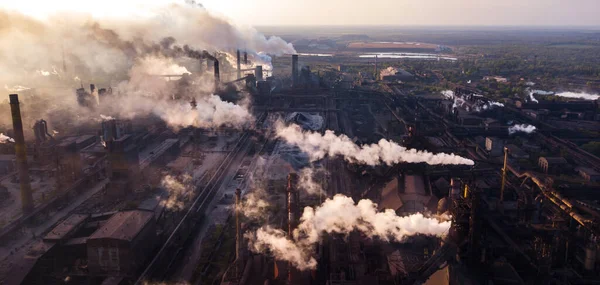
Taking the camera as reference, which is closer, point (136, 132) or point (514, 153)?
point (514, 153)

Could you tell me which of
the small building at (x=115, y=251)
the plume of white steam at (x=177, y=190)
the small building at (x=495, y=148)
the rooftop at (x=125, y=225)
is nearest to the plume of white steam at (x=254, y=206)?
the plume of white steam at (x=177, y=190)

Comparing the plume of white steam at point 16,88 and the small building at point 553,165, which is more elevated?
the plume of white steam at point 16,88

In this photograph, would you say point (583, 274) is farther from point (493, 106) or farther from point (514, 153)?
point (493, 106)

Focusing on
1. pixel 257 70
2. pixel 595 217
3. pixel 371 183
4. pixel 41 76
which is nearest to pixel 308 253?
pixel 371 183

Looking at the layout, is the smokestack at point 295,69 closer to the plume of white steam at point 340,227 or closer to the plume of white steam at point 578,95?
the plume of white steam at point 578,95

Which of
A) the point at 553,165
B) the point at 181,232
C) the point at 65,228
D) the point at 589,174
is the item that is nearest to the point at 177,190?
the point at 181,232

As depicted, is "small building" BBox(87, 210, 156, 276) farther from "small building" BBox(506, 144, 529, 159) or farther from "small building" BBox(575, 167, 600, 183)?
"small building" BBox(506, 144, 529, 159)

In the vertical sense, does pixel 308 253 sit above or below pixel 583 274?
above

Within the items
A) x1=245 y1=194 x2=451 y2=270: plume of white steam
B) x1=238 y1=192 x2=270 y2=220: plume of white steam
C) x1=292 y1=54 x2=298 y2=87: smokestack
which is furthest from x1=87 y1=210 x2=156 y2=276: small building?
x1=292 y1=54 x2=298 y2=87: smokestack
